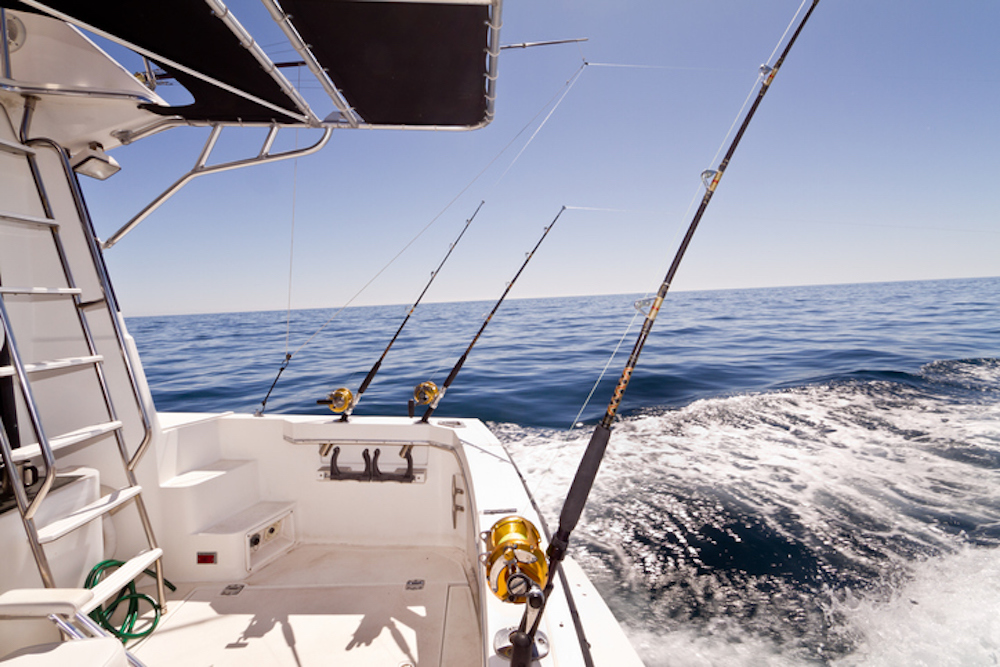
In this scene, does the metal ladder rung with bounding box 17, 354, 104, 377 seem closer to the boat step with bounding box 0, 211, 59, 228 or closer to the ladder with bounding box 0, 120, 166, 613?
the ladder with bounding box 0, 120, 166, 613

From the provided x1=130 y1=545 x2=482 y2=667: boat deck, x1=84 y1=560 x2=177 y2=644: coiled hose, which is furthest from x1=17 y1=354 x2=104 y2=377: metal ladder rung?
x1=130 y1=545 x2=482 y2=667: boat deck

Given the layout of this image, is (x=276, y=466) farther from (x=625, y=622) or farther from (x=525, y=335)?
(x=525, y=335)

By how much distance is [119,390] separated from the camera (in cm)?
224

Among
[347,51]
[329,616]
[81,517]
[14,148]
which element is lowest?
[329,616]

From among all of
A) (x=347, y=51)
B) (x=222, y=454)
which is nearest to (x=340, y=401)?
(x=222, y=454)

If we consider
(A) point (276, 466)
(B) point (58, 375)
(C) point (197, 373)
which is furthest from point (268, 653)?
(C) point (197, 373)

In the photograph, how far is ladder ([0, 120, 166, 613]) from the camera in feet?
5.45

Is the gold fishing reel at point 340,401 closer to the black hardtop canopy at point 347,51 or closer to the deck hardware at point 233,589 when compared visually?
the deck hardware at point 233,589

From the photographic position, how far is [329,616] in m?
2.06

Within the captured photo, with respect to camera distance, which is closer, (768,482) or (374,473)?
(374,473)

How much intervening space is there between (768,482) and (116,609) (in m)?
4.84

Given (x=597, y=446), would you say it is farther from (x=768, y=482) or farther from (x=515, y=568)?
(x=768, y=482)

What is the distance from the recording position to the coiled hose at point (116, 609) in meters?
1.84

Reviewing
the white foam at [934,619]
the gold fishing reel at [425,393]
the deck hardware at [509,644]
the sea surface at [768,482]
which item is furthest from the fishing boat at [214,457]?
the white foam at [934,619]
